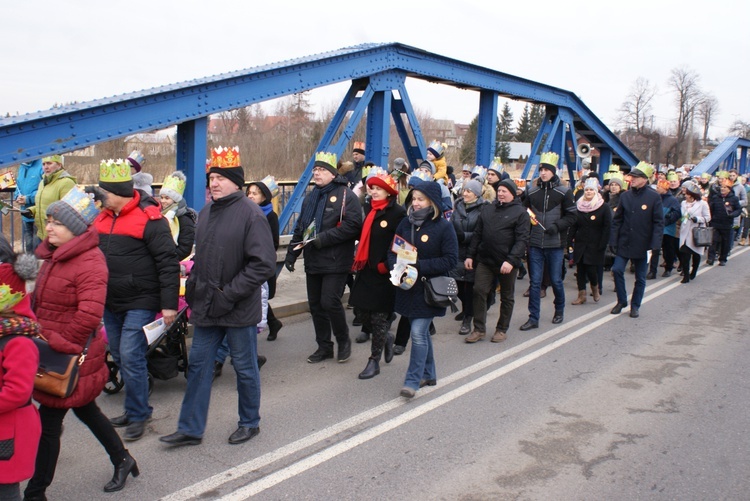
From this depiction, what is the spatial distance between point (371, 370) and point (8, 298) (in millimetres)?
3553

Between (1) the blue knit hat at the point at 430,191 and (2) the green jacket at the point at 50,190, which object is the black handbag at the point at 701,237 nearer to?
(1) the blue knit hat at the point at 430,191

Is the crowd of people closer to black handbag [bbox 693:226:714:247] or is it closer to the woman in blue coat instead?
the woman in blue coat

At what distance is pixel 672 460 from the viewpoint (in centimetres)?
443

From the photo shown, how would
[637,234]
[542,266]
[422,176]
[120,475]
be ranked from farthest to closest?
[637,234] → [542,266] → [422,176] → [120,475]

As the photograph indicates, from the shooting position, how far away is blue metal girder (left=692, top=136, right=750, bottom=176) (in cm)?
2474

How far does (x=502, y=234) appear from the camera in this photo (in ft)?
23.6

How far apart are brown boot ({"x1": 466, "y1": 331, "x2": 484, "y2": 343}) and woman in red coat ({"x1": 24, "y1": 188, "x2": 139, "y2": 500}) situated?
169 inches

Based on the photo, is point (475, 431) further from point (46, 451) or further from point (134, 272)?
point (46, 451)

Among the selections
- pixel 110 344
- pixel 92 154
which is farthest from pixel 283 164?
pixel 110 344

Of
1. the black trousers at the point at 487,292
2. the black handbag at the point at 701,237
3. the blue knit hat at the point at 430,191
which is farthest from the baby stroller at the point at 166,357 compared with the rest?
the black handbag at the point at 701,237

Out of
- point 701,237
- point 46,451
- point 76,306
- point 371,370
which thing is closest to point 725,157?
point 701,237

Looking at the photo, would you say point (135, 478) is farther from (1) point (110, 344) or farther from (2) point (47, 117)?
(2) point (47, 117)

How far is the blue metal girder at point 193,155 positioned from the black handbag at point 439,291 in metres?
3.33

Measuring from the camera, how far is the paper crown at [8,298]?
9.77ft
